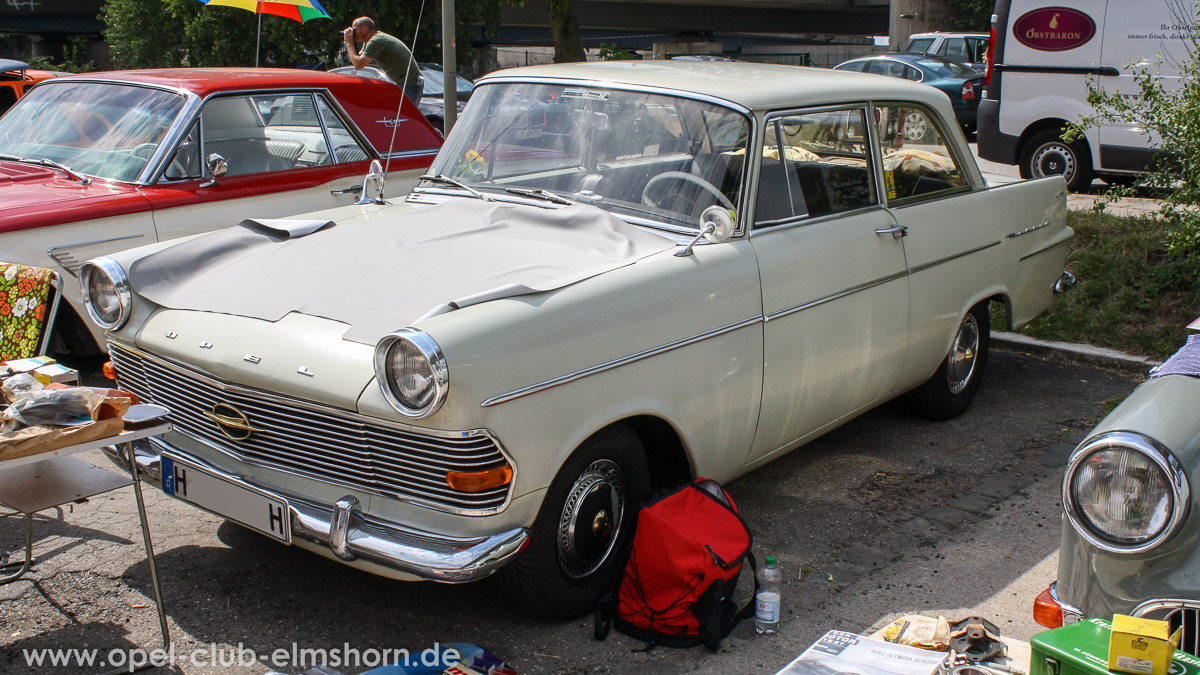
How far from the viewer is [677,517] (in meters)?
3.50

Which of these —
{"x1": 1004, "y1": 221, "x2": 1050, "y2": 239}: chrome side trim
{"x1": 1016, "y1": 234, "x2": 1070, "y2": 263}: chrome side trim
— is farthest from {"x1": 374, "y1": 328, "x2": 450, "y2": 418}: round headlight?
{"x1": 1016, "y1": 234, "x2": 1070, "y2": 263}: chrome side trim

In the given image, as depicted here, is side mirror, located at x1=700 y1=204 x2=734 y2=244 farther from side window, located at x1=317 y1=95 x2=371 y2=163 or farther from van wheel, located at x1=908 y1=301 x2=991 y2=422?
side window, located at x1=317 y1=95 x2=371 y2=163

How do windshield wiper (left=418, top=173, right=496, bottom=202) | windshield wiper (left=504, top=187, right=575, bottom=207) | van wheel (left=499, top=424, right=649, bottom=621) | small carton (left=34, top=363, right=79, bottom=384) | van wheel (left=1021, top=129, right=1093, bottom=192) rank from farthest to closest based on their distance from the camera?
van wheel (left=1021, top=129, right=1093, bottom=192)
windshield wiper (left=418, top=173, right=496, bottom=202)
windshield wiper (left=504, top=187, right=575, bottom=207)
small carton (left=34, top=363, right=79, bottom=384)
van wheel (left=499, top=424, right=649, bottom=621)

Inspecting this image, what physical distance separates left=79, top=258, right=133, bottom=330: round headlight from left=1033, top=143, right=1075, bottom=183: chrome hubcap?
9.09 metres

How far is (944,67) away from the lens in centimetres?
1675

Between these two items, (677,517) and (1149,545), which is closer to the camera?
(1149,545)

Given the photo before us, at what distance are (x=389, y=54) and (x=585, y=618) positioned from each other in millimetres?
6738

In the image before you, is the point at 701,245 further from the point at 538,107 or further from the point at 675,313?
the point at 538,107

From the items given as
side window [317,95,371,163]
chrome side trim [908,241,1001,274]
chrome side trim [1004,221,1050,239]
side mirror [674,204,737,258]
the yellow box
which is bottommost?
the yellow box

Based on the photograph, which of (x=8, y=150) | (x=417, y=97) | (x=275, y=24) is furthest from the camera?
(x=275, y=24)

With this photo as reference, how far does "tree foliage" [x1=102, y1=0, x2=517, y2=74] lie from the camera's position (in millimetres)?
18922

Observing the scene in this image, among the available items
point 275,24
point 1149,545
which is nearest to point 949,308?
point 1149,545

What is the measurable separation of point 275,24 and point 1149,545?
18.9m

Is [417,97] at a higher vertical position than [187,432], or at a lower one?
higher
